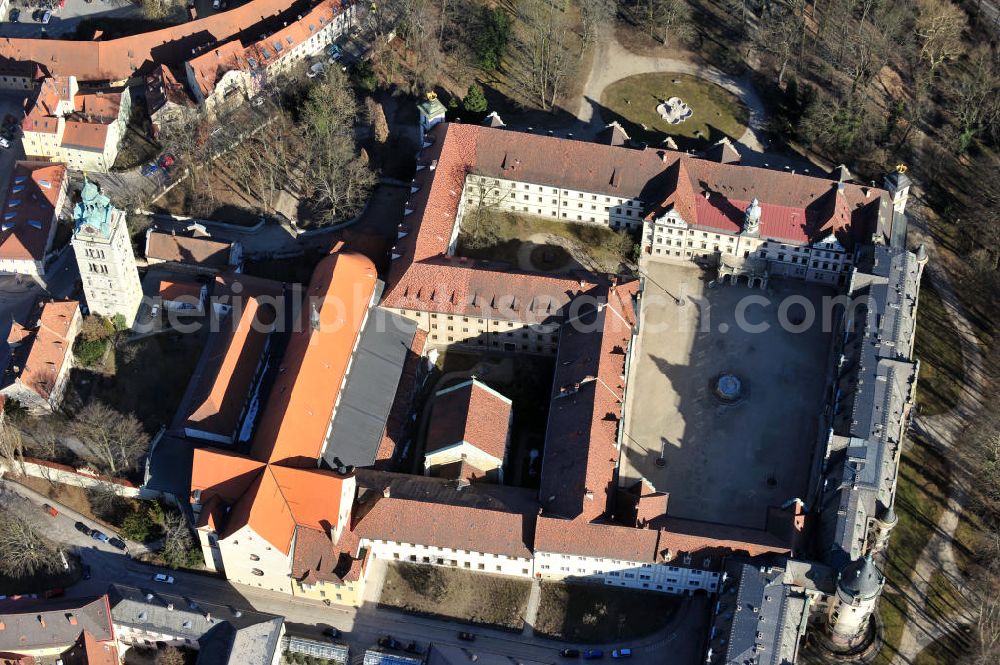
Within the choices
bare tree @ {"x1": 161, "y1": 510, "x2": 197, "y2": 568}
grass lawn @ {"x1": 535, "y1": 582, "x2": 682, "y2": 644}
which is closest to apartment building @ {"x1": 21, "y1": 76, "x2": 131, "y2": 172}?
bare tree @ {"x1": 161, "y1": 510, "x2": 197, "y2": 568}

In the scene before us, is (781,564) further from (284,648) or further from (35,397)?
(35,397)

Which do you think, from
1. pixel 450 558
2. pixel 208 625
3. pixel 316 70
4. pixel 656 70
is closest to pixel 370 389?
pixel 450 558

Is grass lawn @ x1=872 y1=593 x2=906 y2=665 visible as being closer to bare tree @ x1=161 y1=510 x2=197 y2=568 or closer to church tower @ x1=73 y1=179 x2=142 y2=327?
bare tree @ x1=161 y1=510 x2=197 y2=568

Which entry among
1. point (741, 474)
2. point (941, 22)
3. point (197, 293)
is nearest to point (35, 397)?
point (197, 293)

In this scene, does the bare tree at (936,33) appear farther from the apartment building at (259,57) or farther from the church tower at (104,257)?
the church tower at (104,257)

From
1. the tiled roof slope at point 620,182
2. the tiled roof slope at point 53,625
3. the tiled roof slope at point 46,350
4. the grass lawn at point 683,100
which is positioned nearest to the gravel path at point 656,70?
the grass lawn at point 683,100

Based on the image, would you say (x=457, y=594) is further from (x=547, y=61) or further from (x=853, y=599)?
(x=547, y=61)

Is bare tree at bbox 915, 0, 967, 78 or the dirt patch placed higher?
bare tree at bbox 915, 0, 967, 78
